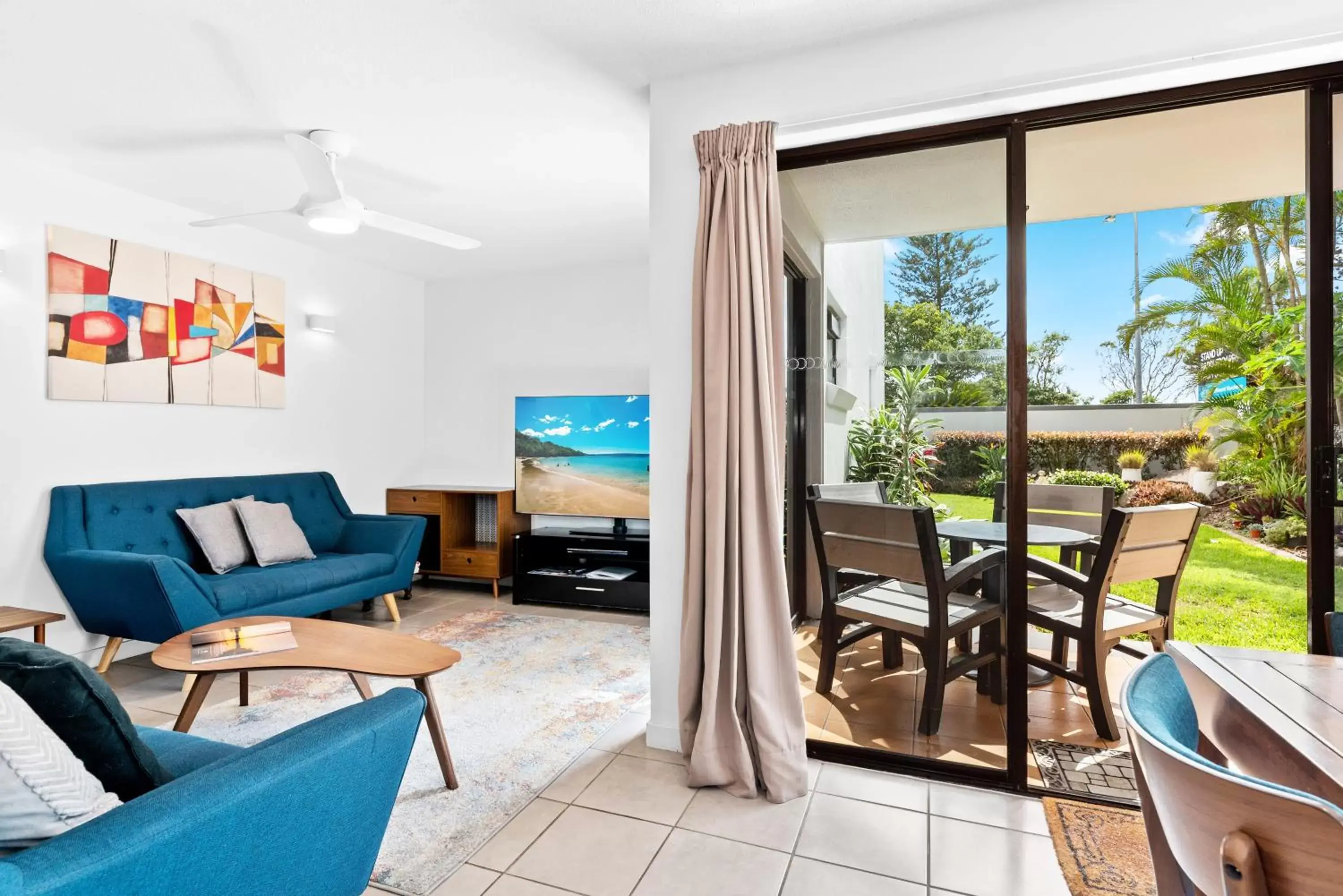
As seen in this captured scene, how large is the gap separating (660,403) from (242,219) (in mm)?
2208

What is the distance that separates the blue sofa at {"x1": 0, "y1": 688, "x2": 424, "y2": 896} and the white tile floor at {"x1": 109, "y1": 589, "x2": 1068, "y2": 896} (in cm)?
65

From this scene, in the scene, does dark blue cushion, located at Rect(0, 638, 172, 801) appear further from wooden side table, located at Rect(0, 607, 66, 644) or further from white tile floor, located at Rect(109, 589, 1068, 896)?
wooden side table, located at Rect(0, 607, 66, 644)

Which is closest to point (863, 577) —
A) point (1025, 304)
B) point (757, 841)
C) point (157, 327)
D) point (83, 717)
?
point (757, 841)

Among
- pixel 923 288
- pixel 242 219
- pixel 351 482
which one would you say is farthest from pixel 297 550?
pixel 923 288

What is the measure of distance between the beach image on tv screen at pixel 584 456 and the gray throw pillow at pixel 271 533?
1546 millimetres

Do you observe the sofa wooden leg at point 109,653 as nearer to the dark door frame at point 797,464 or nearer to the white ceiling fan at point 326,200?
the white ceiling fan at point 326,200

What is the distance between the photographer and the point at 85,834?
87 cm

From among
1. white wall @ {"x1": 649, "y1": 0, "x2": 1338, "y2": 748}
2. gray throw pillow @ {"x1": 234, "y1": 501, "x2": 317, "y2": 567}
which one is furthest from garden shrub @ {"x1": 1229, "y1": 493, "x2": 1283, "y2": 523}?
gray throw pillow @ {"x1": 234, "y1": 501, "x2": 317, "y2": 567}

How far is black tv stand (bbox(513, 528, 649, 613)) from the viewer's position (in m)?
4.65

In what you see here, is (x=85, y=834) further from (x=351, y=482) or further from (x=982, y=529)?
(x=351, y=482)

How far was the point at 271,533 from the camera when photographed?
3.98m

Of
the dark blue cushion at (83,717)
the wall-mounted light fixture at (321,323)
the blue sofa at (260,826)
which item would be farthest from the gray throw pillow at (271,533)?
the dark blue cushion at (83,717)

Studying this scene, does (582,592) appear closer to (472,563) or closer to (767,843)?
(472,563)

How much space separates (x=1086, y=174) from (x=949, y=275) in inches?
20.3
